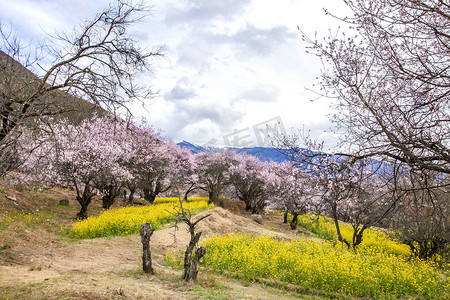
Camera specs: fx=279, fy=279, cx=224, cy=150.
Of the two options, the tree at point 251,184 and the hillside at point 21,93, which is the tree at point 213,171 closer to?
the tree at point 251,184

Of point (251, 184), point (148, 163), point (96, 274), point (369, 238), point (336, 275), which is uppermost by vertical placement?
point (148, 163)

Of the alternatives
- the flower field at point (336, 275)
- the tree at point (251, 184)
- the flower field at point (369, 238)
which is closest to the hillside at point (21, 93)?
the flower field at point (336, 275)

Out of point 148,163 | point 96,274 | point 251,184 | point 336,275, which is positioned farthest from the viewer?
point 251,184

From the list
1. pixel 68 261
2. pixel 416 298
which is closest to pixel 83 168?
pixel 68 261

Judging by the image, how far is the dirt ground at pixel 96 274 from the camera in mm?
5703

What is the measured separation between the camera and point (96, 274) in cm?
766

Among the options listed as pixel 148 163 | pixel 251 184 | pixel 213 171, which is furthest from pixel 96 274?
pixel 251 184

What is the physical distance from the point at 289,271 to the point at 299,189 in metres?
16.4

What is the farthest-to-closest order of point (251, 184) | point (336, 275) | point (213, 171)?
1. point (213, 171)
2. point (251, 184)
3. point (336, 275)

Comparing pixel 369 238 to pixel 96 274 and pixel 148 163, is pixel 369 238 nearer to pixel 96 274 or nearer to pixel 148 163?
pixel 96 274

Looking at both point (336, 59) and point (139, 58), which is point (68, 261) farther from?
point (336, 59)

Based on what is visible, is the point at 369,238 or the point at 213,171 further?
the point at 213,171

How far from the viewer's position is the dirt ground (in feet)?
18.7

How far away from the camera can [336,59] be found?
227 inches
